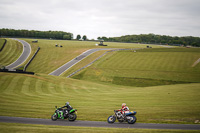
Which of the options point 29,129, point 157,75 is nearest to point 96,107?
point 29,129

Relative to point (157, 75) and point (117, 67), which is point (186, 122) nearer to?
point (157, 75)

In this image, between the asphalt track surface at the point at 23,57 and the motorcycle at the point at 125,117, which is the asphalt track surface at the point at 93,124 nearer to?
the motorcycle at the point at 125,117

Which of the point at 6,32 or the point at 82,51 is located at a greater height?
the point at 6,32

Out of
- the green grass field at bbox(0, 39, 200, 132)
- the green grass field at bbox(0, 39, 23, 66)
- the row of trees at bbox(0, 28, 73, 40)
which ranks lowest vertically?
the green grass field at bbox(0, 39, 200, 132)

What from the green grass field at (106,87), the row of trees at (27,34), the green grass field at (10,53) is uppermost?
the row of trees at (27,34)

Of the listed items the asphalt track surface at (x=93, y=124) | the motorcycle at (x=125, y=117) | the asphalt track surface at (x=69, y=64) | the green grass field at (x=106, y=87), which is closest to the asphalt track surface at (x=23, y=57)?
the green grass field at (x=106, y=87)

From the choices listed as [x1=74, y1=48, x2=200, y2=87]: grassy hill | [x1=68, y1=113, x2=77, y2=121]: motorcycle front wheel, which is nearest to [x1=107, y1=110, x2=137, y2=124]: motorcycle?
[x1=68, y1=113, x2=77, y2=121]: motorcycle front wheel

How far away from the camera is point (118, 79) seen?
59656 millimetres

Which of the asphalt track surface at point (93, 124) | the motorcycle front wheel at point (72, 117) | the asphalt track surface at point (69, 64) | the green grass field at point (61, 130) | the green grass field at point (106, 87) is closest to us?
the green grass field at point (61, 130)

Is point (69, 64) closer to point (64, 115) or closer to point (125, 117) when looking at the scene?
point (64, 115)

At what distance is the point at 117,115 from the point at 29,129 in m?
7.74

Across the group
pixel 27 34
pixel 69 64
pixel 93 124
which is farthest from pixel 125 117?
pixel 27 34

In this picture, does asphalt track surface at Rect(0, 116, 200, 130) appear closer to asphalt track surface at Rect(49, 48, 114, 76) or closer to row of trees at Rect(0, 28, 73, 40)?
asphalt track surface at Rect(49, 48, 114, 76)

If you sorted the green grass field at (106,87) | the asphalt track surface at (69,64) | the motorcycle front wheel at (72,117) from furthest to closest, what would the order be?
the asphalt track surface at (69,64), the green grass field at (106,87), the motorcycle front wheel at (72,117)
